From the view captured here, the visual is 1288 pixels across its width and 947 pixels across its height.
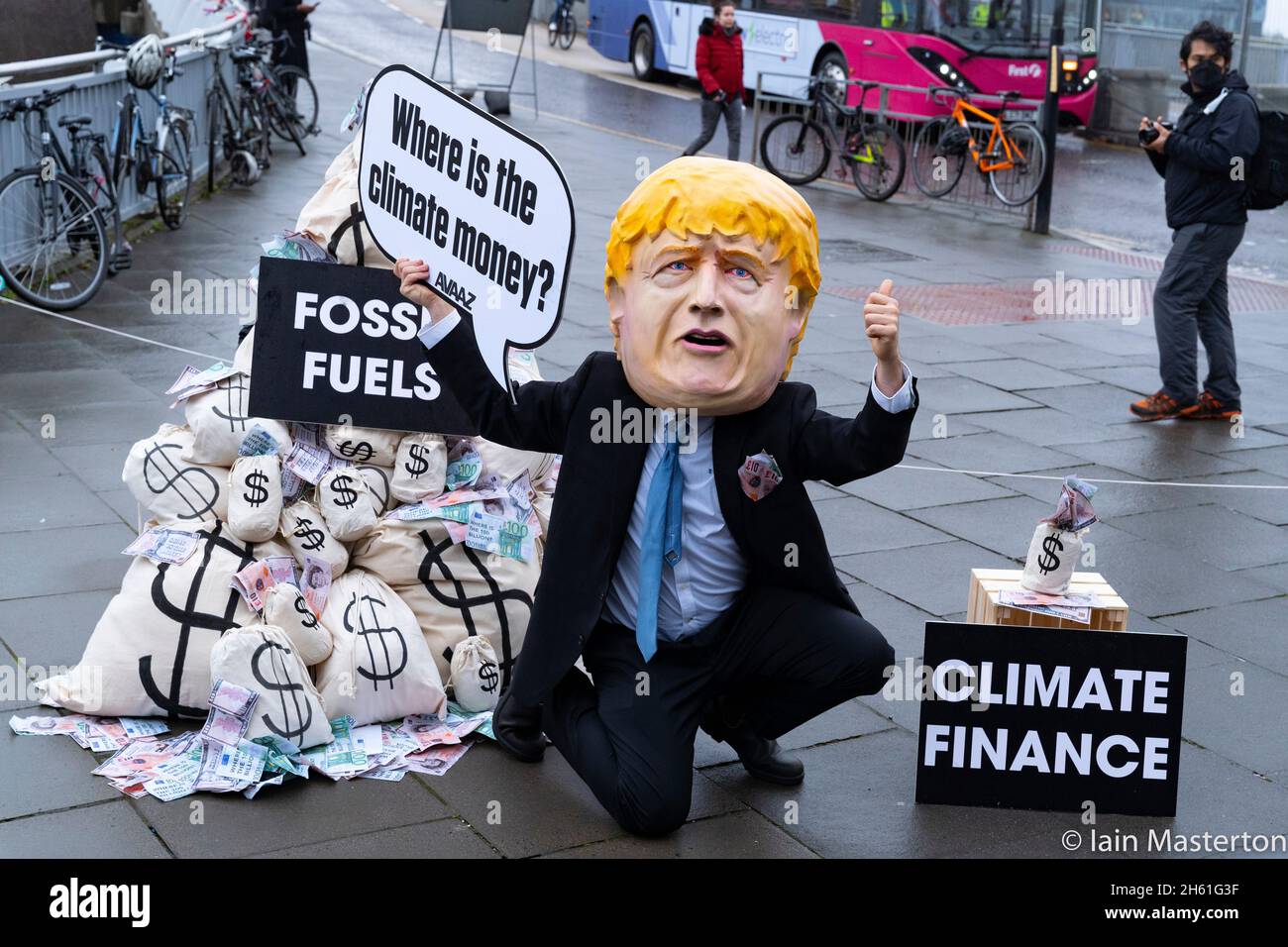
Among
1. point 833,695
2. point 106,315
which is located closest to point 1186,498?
point 833,695

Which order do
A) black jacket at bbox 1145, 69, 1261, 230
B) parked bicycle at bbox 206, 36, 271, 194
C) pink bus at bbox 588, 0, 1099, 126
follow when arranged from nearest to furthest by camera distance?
black jacket at bbox 1145, 69, 1261, 230
parked bicycle at bbox 206, 36, 271, 194
pink bus at bbox 588, 0, 1099, 126

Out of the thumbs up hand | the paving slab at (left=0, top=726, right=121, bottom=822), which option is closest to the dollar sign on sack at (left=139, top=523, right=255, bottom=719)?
the paving slab at (left=0, top=726, right=121, bottom=822)

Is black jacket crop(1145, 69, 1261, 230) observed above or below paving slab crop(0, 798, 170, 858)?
above

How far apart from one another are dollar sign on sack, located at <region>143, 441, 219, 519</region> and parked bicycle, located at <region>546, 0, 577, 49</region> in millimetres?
29171

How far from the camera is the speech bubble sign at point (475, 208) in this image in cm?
407

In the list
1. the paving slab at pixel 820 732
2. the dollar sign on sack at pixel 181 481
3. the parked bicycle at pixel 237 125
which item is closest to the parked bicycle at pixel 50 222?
the parked bicycle at pixel 237 125

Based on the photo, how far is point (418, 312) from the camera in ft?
15.1

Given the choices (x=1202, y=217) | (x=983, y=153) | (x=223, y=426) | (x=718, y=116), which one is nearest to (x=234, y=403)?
(x=223, y=426)

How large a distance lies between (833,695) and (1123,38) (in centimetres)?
2040

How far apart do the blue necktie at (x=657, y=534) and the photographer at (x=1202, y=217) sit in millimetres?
4858

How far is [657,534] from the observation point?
3752 mm

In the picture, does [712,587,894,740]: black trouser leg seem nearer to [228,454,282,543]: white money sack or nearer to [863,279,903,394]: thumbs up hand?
[863,279,903,394]: thumbs up hand

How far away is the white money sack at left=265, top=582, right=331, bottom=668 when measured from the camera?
4031mm
